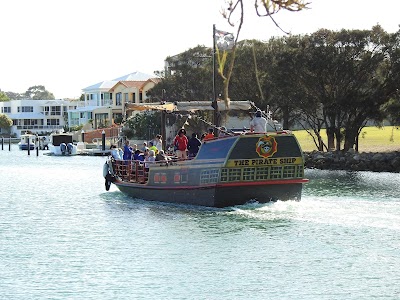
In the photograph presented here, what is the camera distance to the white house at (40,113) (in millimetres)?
178500

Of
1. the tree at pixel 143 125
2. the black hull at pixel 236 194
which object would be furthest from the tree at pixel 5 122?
the black hull at pixel 236 194

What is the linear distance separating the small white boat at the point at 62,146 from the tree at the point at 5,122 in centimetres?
6715

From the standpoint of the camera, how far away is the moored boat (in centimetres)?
3209

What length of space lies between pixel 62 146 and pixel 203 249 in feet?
240

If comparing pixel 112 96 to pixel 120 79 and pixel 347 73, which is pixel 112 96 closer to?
pixel 120 79

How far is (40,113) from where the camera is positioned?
18238cm

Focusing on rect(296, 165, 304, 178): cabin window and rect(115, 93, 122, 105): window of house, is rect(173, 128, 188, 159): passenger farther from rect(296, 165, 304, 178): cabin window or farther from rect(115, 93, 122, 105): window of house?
rect(115, 93, 122, 105): window of house

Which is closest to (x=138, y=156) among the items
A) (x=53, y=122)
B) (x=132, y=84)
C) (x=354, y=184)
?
(x=354, y=184)

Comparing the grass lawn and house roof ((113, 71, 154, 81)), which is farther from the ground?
house roof ((113, 71, 154, 81))

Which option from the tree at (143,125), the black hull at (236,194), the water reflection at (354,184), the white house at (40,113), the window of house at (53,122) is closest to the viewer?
the black hull at (236,194)

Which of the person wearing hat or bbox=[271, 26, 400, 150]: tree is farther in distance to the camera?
bbox=[271, 26, 400, 150]: tree

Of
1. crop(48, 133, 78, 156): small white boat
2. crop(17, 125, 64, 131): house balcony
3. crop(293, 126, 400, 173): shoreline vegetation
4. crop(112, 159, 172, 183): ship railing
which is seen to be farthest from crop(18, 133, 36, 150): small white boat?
crop(112, 159, 172, 183): ship railing

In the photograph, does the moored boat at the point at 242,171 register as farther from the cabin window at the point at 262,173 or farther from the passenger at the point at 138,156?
the passenger at the point at 138,156

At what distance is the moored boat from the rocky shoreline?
25.6m
